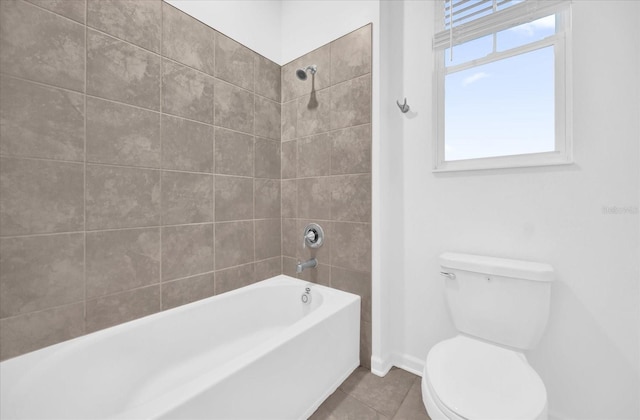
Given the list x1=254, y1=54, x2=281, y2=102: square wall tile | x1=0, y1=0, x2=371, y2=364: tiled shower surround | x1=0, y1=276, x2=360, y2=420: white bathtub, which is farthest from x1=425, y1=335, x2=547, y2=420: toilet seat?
x1=254, y1=54, x2=281, y2=102: square wall tile

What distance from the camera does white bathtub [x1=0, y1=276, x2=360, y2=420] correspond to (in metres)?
0.92

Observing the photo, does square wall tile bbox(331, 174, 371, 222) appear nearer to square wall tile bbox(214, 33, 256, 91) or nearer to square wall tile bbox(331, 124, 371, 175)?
square wall tile bbox(331, 124, 371, 175)

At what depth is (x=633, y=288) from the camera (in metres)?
1.11

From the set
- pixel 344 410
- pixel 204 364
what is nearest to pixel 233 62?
pixel 204 364

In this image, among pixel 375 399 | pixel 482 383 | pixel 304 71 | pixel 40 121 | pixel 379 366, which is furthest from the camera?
pixel 304 71

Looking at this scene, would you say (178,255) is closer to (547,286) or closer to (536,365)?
(547,286)

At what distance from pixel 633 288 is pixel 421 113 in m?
1.26

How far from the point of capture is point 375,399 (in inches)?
56.0

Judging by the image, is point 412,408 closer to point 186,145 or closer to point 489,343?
point 489,343

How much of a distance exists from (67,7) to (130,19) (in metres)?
0.24

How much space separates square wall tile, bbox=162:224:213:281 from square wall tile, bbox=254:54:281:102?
1.06 metres

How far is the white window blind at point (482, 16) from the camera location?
1.28 metres

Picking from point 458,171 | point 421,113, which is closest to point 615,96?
point 458,171

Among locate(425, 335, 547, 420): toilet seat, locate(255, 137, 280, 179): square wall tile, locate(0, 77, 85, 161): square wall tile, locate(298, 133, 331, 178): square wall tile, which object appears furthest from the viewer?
locate(255, 137, 280, 179): square wall tile
